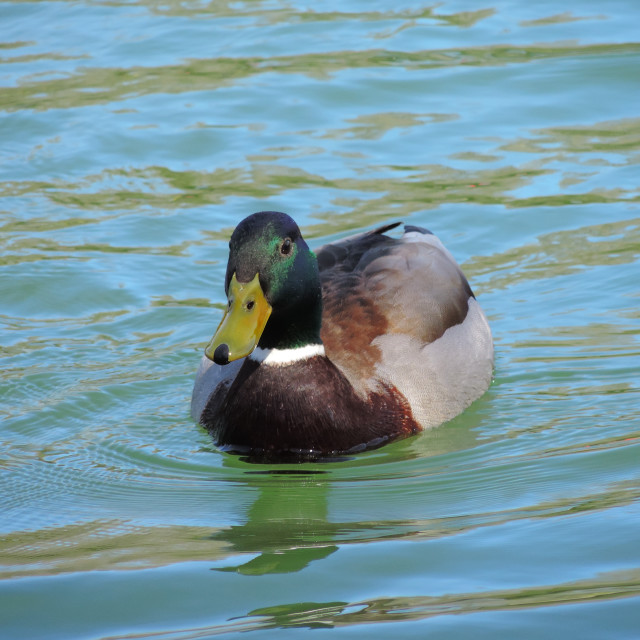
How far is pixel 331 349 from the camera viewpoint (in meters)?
6.17

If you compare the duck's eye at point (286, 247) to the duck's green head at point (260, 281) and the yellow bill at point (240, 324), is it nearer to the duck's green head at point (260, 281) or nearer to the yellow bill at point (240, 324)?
the duck's green head at point (260, 281)

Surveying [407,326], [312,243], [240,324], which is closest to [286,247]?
[240,324]

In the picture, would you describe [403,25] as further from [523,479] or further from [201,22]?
[523,479]

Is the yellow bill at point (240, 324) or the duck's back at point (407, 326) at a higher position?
the yellow bill at point (240, 324)

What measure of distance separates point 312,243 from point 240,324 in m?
3.45

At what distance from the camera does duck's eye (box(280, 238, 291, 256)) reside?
546cm

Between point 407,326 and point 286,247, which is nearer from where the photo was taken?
point 286,247

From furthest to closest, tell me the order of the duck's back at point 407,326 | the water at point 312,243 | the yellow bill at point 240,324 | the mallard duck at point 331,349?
the duck's back at point 407,326 → the mallard duck at point 331,349 → the yellow bill at point 240,324 → the water at point 312,243

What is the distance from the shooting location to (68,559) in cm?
470

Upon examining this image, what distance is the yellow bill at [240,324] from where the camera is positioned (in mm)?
5188

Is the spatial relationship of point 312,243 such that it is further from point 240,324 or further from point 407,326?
point 240,324

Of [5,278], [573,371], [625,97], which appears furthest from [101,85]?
[573,371]

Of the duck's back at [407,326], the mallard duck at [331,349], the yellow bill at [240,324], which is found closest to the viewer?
the yellow bill at [240,324]

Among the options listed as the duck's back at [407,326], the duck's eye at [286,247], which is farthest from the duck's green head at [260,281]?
the duck's back at [407,326]
